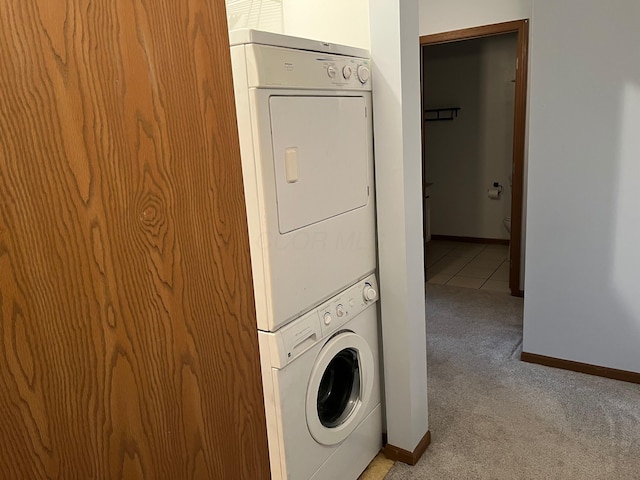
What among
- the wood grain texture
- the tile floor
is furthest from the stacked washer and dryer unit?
the tile floor

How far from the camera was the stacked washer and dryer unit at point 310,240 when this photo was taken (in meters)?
1.44

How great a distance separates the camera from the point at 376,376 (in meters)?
2.11

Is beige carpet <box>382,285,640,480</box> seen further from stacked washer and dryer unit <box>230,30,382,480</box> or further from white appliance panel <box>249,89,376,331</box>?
white appliance panel <box>249,89,376,331</box>

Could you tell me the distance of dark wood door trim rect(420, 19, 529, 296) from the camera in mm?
3568

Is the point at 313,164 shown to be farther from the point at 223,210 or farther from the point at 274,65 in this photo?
the point at 223,210

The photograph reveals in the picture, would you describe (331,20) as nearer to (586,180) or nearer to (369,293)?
(369,293)

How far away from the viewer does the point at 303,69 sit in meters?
1.53

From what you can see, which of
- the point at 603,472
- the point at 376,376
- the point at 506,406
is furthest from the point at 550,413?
the point at 376,376

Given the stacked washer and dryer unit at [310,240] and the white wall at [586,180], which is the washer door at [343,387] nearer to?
the stacked washer and dryer unit at [310,240]

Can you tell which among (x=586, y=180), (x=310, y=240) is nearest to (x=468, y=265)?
(x=586, y=180)

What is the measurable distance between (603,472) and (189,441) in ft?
5.69

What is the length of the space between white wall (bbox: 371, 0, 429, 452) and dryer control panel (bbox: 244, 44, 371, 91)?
0.10m

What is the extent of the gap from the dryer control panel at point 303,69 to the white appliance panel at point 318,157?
0.05 metres

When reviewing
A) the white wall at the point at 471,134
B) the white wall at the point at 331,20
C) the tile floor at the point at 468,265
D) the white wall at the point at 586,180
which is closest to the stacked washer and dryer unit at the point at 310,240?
the white wall at the point at 331,20
